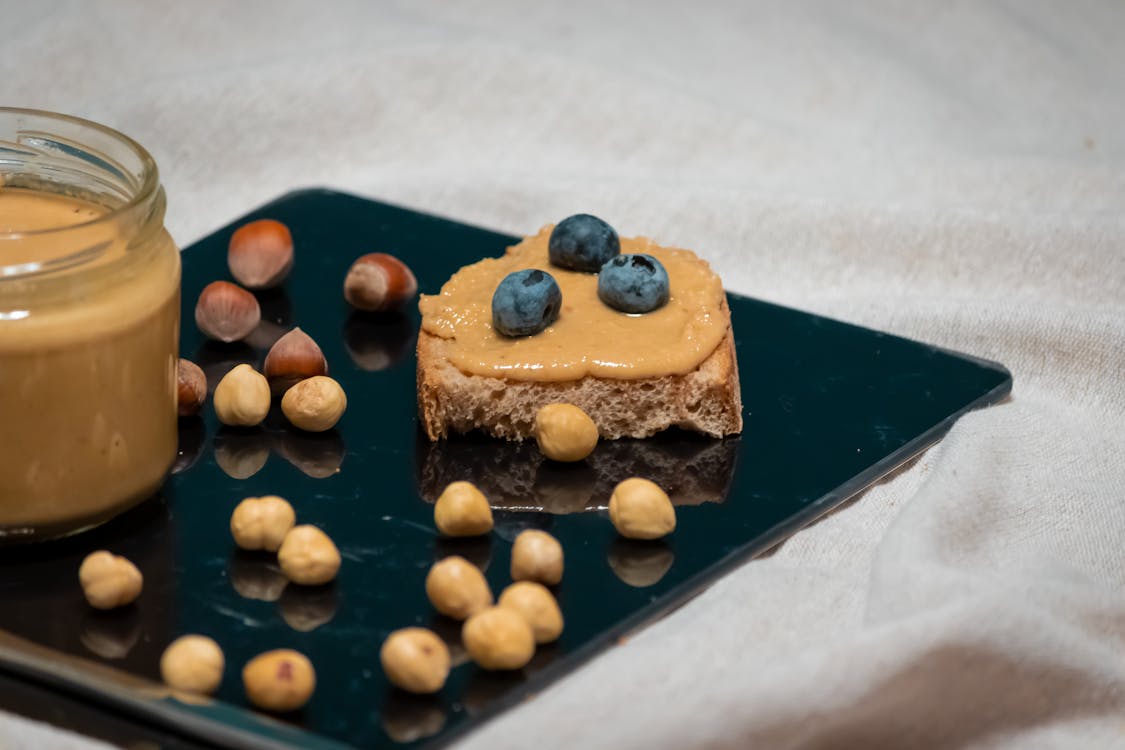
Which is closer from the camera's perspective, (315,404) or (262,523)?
(262,523)

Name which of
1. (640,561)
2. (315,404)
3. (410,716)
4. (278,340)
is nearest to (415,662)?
(410,716)

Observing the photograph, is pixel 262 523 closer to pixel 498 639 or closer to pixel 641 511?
pixel 498 639

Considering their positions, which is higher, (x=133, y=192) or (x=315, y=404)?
(x=133, y=192)

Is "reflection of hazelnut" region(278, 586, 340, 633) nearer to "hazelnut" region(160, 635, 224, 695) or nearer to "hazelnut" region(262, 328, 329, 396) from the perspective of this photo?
"hazelnut" region(160, 635, 224, 695)

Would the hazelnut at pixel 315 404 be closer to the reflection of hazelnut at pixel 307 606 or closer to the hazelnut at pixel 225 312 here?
the hazelnut at pixel 225 312

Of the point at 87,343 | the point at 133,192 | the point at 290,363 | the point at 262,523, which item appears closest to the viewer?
the point at 87,343

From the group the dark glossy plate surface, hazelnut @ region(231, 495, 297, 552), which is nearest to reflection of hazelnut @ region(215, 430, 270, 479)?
the dark glossy plate surface

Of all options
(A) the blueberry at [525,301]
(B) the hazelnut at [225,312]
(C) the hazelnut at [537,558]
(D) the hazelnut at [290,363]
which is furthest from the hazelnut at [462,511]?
(B) the hazelnut at [225,312]
